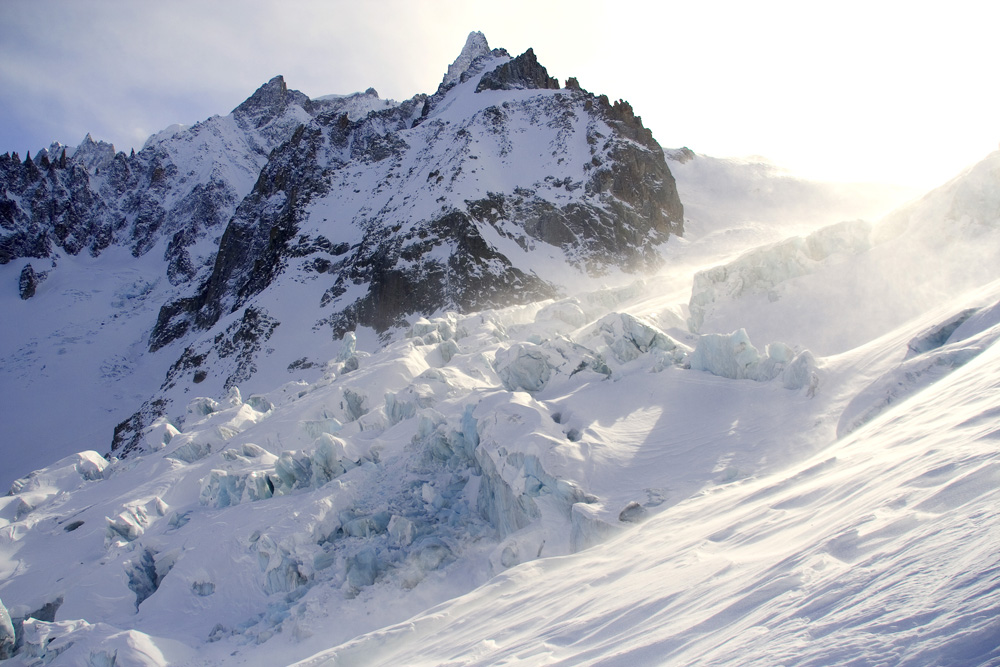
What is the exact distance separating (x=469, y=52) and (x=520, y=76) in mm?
34511

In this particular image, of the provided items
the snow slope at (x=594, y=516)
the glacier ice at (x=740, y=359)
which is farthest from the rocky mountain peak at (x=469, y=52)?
the glacier ice at (x=740, y=359)

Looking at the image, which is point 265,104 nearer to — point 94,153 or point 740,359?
point 94,153

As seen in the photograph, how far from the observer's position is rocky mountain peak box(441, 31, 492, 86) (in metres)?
98.1

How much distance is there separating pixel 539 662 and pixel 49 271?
322ft

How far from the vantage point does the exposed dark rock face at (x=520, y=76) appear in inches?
2730

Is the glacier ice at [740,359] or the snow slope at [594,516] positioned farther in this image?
the glacier ice at [740,359]

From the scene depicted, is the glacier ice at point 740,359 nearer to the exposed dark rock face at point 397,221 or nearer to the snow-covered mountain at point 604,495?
the snow-covered mountain at point 604,495

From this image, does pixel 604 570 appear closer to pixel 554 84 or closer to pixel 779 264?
pixel 779 264

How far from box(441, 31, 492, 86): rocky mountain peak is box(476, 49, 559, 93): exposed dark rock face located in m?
29.0

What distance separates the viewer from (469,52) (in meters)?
99.5

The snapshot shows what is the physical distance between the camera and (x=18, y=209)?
3159 inches

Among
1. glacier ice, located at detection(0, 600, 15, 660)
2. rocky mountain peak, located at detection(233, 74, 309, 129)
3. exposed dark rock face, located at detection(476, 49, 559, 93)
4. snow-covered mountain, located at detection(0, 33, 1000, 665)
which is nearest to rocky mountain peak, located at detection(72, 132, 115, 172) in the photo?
rocky mountain peak, located at detection(233, 74, 309, 129)

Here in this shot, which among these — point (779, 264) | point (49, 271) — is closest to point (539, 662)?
point (779, 264)

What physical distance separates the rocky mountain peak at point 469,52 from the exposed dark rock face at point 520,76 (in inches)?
1142
